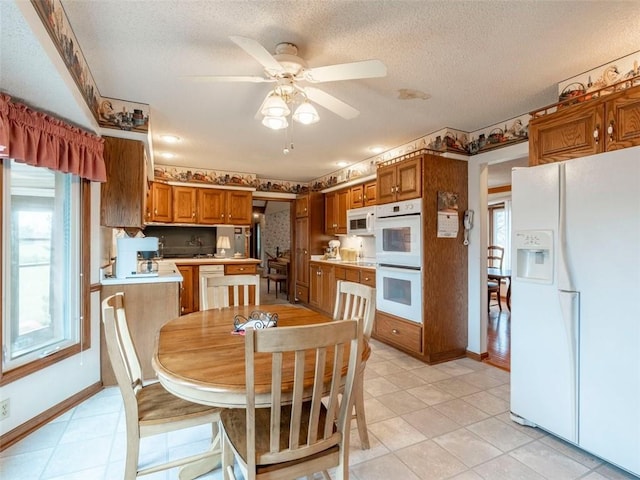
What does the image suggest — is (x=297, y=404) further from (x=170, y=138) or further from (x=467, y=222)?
(x=170, y=138)

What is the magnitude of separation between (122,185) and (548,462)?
357 centimetres

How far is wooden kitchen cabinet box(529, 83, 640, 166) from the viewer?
176cm

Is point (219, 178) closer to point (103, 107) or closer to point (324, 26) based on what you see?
point (103, 107)

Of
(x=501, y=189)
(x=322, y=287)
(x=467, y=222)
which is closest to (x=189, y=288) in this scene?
(x=322, y=287)

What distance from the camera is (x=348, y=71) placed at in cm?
169

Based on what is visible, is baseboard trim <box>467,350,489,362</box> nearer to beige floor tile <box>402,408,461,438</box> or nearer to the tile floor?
the tile floor

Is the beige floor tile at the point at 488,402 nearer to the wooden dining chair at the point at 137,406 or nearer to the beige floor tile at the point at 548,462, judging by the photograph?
the beige floor tile at the point at 548,462

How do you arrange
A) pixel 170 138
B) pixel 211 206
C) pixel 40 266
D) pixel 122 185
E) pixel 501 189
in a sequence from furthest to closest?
1. pixel 501 189
2. pixel 211 206
3. pixel 170 138
4. pixel 122 185
5. pixel 40 266

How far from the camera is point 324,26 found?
1.73 metres

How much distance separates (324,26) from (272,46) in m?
0.36

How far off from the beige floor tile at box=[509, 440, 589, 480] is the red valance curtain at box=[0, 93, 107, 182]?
342cm

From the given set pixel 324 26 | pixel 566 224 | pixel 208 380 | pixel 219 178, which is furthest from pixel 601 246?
pixel 219 178

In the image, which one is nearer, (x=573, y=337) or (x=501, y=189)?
(x=573, y=337)

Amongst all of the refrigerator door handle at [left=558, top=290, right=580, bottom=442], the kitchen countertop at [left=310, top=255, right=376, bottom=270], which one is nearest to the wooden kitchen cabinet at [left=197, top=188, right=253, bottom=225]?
the kitchen countertop at [left=310, top=255, right=376, bottom=270]
